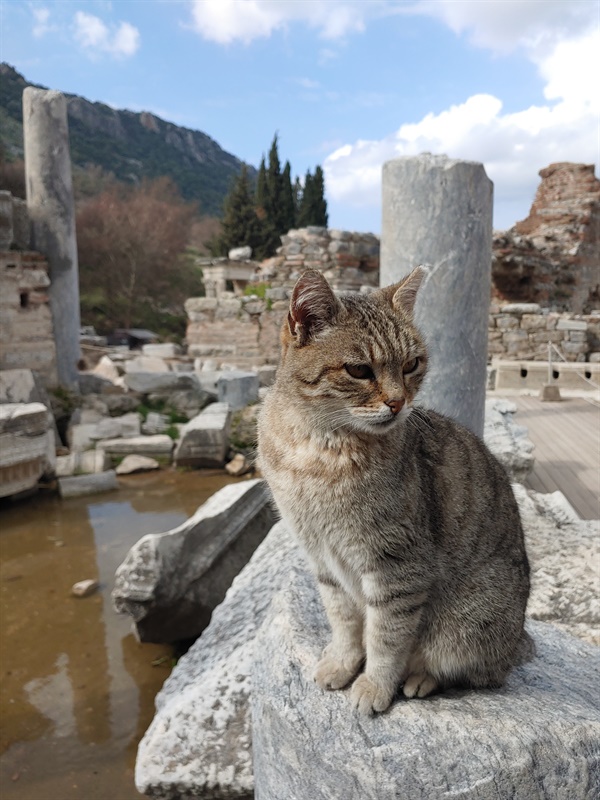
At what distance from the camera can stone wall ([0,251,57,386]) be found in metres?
9.73

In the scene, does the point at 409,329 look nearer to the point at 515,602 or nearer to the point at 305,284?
the point at 305,284

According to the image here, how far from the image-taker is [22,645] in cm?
451

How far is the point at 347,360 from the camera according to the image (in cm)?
161

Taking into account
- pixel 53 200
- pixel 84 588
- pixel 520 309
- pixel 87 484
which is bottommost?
pixel 84 588

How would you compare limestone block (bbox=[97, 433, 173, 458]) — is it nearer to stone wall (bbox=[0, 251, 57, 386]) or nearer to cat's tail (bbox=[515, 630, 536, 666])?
stone wall (bbox=[0, 251, 57, 386])

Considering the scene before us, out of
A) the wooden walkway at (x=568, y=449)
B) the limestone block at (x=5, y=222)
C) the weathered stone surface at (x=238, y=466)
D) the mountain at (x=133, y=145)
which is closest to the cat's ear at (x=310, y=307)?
the wooden walkway at (x=568, y=449)

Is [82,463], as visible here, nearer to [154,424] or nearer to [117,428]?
[117,428]

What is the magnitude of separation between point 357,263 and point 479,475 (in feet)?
34.2

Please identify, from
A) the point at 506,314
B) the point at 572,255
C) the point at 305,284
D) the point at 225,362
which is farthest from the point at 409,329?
the point at 572,255

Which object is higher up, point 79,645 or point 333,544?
point 333,544

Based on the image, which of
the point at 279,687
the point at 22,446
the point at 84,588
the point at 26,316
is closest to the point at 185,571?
the point at 84,588

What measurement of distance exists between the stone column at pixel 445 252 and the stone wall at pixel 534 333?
24.3ft

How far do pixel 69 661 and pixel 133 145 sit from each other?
188 feet

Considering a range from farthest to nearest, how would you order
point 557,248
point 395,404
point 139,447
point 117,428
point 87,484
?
point 557,248 → point 117,428 → point 139,447 → point 87,484 → point 395,404
